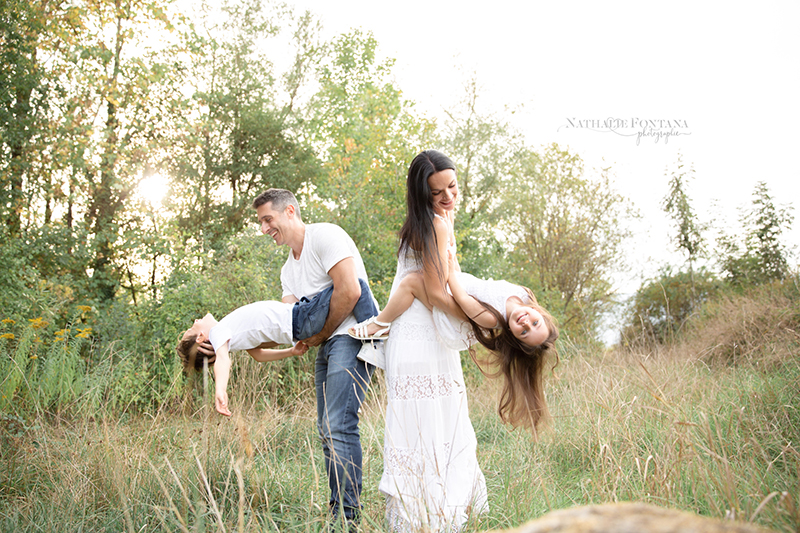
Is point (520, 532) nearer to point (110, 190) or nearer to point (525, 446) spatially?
point (525, 446)

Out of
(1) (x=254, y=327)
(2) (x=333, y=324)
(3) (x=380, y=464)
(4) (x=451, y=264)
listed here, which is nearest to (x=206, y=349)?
(1) (x=254, y=327)

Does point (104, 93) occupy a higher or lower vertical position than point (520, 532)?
higher

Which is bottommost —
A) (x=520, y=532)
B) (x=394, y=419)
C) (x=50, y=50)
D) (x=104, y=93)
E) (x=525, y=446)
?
(x=525, y=446)

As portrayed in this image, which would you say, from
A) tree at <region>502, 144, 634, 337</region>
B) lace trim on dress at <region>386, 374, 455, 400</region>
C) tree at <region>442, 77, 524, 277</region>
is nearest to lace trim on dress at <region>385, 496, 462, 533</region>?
lace trim on dress at <region>386, 374, 455, 400</region>

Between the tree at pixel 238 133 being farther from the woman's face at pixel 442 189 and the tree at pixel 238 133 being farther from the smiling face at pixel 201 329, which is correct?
the woman's face at pixel 442 189

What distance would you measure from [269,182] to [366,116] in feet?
12.0

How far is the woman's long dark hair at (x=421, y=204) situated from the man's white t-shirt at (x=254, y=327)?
2.49 ft

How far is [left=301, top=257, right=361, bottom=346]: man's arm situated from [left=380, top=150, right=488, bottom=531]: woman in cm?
Answer: 25

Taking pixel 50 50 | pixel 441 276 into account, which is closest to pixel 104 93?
pixel 50 50

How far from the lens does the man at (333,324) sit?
2.82 metres

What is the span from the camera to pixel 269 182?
15.7 meters

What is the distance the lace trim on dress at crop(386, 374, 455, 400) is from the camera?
2.80 meters

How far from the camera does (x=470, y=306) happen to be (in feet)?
9.15

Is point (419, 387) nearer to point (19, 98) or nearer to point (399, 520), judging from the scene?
point (399, 520)
